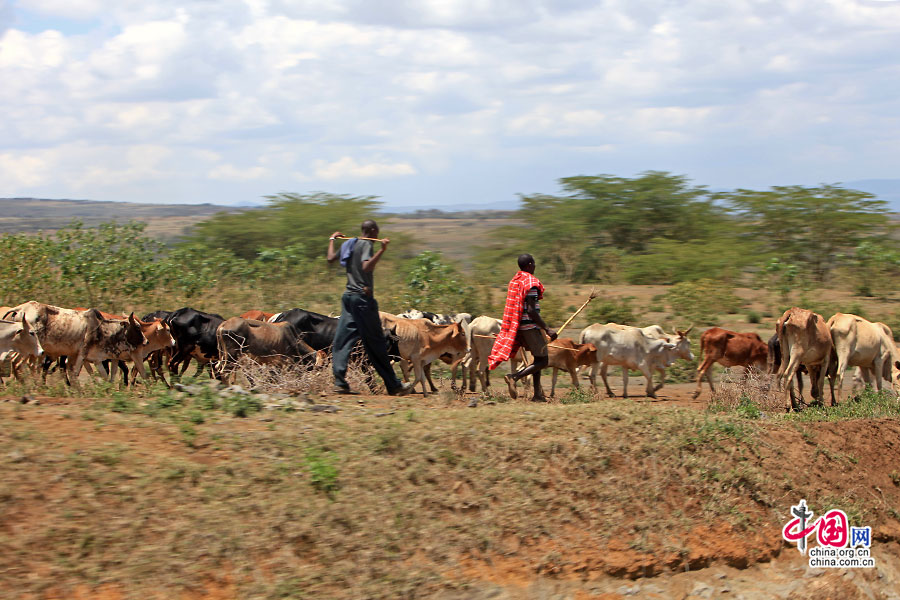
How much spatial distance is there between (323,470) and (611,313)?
13.0 metres

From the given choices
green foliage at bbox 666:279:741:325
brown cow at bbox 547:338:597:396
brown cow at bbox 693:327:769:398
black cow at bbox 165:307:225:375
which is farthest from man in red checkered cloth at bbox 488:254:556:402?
green foliage at bbox 666:279:741:325

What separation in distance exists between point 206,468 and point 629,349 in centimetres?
873

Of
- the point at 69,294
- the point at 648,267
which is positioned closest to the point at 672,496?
the point at 69,294

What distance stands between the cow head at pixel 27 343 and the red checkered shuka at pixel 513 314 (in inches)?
222

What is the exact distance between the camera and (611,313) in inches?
746

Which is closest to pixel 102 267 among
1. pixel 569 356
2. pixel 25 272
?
pixel 25 272

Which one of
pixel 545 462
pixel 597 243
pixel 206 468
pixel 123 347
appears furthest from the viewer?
pixel 597 243

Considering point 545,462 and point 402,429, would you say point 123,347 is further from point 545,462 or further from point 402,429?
point 545,462

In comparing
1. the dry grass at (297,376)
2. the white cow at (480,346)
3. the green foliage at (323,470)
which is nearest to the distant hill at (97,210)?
the white cow at (480,346)

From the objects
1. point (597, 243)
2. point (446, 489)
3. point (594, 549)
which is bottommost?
point (594, 549)

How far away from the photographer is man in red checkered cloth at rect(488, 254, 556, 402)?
10.4m

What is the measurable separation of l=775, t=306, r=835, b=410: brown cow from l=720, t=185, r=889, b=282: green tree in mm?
13081

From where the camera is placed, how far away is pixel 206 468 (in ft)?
21.7

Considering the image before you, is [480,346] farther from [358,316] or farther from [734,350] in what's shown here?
[734,350]
